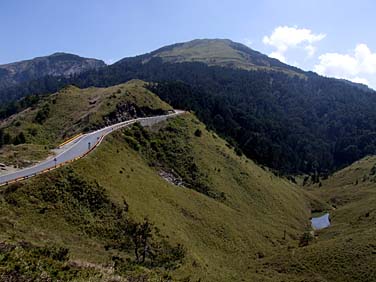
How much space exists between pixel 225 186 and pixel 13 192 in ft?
185

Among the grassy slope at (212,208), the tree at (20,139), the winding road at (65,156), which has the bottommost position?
the grassy slope at (212,208)

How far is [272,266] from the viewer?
6444 centimetres

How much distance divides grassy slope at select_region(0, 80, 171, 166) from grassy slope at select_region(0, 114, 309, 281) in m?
19.9

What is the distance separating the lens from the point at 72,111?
121 m

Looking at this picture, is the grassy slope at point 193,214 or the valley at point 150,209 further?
the grassy slope at point 193,214

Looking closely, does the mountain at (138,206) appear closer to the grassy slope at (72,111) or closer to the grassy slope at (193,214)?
the grassy slope at (193,214)

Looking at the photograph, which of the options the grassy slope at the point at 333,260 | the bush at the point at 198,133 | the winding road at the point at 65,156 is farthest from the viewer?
the bush at the point at 198,133

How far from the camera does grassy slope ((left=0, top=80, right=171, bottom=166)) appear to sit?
106 m

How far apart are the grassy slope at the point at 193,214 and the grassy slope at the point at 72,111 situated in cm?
1988

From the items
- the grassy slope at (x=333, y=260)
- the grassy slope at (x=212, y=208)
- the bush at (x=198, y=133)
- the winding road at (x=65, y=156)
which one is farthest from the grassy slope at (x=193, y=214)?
the grassy slope at (x=333, y=260)

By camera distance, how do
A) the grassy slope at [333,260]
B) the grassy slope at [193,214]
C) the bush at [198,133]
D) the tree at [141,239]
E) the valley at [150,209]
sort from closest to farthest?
1. the valley at [150,209]
2. the grassy slope at [193,214]
3. the tree at [141,239]
4. the grassy slope at [333,260]
5. the bush at [198,133]

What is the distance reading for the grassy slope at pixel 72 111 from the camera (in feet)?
347

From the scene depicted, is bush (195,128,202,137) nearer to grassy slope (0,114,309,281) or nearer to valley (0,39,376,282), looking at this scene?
valley (0,39,376,282)

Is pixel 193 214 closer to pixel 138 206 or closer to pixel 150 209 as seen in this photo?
pixel 150 209
